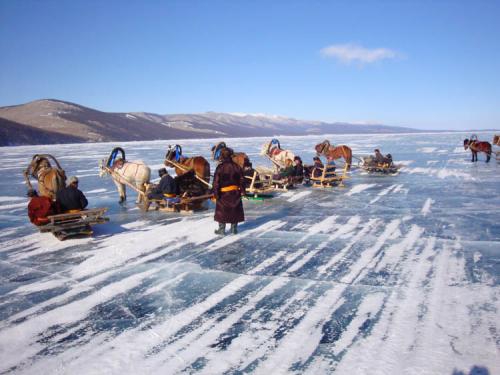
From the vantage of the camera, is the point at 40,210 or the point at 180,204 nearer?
the point at 40,210

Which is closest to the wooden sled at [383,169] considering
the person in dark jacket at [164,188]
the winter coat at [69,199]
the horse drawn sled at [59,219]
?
the person in dark jacket at [164,188]

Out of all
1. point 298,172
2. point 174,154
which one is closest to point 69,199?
point 174,154

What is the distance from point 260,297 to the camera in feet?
13.8

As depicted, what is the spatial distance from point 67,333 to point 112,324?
0.40 meters

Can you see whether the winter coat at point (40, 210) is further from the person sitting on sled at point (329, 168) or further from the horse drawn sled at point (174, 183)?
the person sitting on sled at point (329, 168)

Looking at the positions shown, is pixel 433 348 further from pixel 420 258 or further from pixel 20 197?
pixel 20 197

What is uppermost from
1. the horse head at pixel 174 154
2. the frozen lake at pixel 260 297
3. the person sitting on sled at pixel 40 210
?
the horse head at pixel 174 154

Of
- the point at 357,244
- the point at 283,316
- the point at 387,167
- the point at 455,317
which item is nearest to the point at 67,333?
the point at 283,316

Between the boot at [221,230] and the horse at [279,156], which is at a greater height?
the horse at [279,156]

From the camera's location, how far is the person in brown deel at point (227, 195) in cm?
677

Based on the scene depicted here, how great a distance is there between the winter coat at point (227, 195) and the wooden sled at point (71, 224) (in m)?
2.15

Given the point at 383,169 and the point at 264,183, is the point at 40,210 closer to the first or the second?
the point at 264,183

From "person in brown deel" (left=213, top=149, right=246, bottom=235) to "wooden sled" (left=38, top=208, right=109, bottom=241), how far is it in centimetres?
215

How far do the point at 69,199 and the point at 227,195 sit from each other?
113 inches
